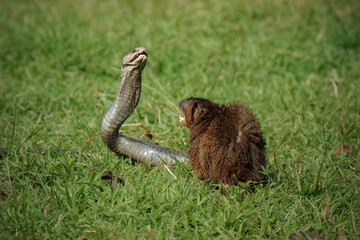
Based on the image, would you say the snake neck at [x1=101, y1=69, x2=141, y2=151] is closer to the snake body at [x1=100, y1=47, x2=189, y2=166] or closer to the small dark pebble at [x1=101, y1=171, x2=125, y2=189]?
the snake body at [x1=100, y1=47, x2=189, y2=166]

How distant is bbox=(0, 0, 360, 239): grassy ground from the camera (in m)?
3.21

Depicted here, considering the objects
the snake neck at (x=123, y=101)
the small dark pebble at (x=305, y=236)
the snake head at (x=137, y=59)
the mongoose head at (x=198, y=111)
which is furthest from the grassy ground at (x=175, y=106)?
the snake head at (x=137, y=59)

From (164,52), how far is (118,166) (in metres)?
2.69

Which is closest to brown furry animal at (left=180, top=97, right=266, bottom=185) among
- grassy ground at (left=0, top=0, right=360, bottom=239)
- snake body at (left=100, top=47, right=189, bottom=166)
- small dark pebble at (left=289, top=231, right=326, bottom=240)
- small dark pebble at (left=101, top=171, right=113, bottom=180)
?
grassy ground at (left=0, top=0, right=360, bottom=239)

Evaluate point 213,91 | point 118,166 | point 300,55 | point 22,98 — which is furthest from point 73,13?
point 118,166

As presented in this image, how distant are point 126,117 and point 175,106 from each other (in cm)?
121

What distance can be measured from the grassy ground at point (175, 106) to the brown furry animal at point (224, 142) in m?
0.13

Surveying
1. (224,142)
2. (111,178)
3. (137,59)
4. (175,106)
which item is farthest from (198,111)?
(175,106)

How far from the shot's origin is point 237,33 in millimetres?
6789

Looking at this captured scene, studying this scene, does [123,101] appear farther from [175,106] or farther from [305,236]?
[305,236]

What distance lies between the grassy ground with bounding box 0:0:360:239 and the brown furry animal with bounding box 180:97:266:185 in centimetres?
13

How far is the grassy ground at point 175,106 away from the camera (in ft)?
10.5

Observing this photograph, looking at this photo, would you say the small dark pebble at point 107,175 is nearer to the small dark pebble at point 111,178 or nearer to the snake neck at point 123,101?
the small dark pebble at point 111,178

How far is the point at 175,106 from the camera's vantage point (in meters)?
4.90
